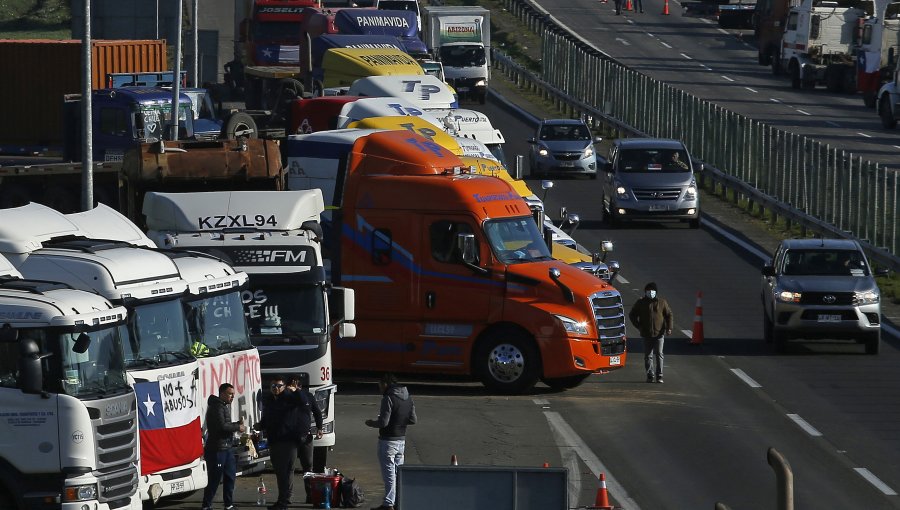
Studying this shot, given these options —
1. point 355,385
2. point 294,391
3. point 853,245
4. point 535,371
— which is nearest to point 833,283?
point 853,245

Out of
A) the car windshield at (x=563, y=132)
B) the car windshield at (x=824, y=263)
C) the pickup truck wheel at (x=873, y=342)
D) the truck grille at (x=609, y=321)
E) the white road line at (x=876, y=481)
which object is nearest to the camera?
the white road line at (x=876, y=481)

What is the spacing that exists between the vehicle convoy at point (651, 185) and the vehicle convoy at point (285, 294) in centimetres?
2111

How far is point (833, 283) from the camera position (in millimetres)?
30453

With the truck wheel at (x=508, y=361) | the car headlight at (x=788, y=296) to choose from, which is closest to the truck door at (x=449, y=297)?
the truck wheel at (x=508, y=361)

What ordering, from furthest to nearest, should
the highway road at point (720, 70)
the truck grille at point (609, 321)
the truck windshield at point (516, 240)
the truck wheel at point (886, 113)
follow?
1. the truck wheel at point (886, 113)
2. the highway road at point (720, 70)
3. the truck windshield at point (516, 240)
4. the truck grille at point (609, 321)

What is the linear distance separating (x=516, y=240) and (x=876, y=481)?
300 inches

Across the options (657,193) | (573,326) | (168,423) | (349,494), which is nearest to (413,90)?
(657,193)

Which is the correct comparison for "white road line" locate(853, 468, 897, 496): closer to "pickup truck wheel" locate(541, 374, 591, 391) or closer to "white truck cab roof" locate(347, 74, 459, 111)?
"pickup truck wheel" locate(541, 374, 591, 391)

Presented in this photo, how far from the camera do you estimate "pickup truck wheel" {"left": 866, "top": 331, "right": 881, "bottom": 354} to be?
30312 mm

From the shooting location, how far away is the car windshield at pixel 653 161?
44156mm

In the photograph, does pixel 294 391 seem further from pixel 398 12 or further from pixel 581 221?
pixel 398 12

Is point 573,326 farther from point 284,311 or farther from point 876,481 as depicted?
point 876,481

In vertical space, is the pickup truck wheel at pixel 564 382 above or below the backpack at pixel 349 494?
below

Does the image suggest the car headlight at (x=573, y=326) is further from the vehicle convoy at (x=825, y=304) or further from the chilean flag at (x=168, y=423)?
the chilean flag at (x=168, y=423)
